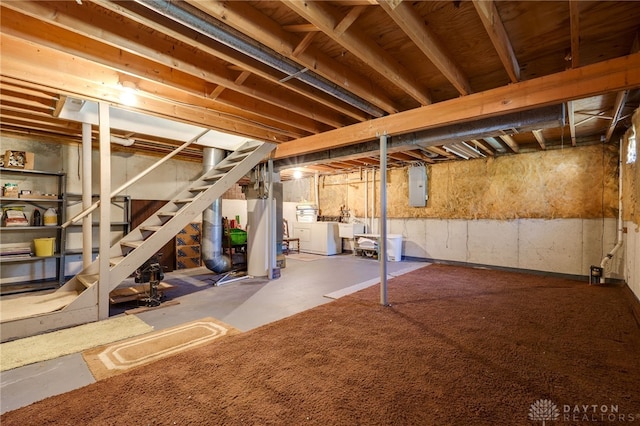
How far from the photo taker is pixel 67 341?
99.2 inches

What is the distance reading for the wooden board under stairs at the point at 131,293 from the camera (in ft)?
11.3

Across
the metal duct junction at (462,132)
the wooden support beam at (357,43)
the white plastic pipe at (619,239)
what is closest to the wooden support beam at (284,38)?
the wooden support beam at (357,43)

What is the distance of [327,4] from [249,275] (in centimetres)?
436

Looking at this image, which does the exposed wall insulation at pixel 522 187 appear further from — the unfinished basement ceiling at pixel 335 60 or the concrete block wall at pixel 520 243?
the unfinished basement ceiling at pixel 335 60

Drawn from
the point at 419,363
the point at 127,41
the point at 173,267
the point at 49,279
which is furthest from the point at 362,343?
the point at 49,279

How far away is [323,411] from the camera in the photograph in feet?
5.30

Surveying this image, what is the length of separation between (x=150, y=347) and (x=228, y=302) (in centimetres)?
126

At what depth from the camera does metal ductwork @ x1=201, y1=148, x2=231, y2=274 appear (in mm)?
4836

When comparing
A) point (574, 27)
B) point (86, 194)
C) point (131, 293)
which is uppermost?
point (574, 27)

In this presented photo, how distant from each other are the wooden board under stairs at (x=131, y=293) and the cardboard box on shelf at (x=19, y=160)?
2481 millimetres

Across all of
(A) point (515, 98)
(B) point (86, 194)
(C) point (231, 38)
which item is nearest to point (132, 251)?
(B) point (86, 194)

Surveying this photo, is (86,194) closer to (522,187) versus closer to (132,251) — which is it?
(132,251)

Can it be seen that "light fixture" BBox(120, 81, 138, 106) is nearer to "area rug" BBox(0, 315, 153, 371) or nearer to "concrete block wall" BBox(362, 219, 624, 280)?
"area rug" BBox(0, 315, 153, 371)

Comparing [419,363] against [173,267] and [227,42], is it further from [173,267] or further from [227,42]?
[173,267]
